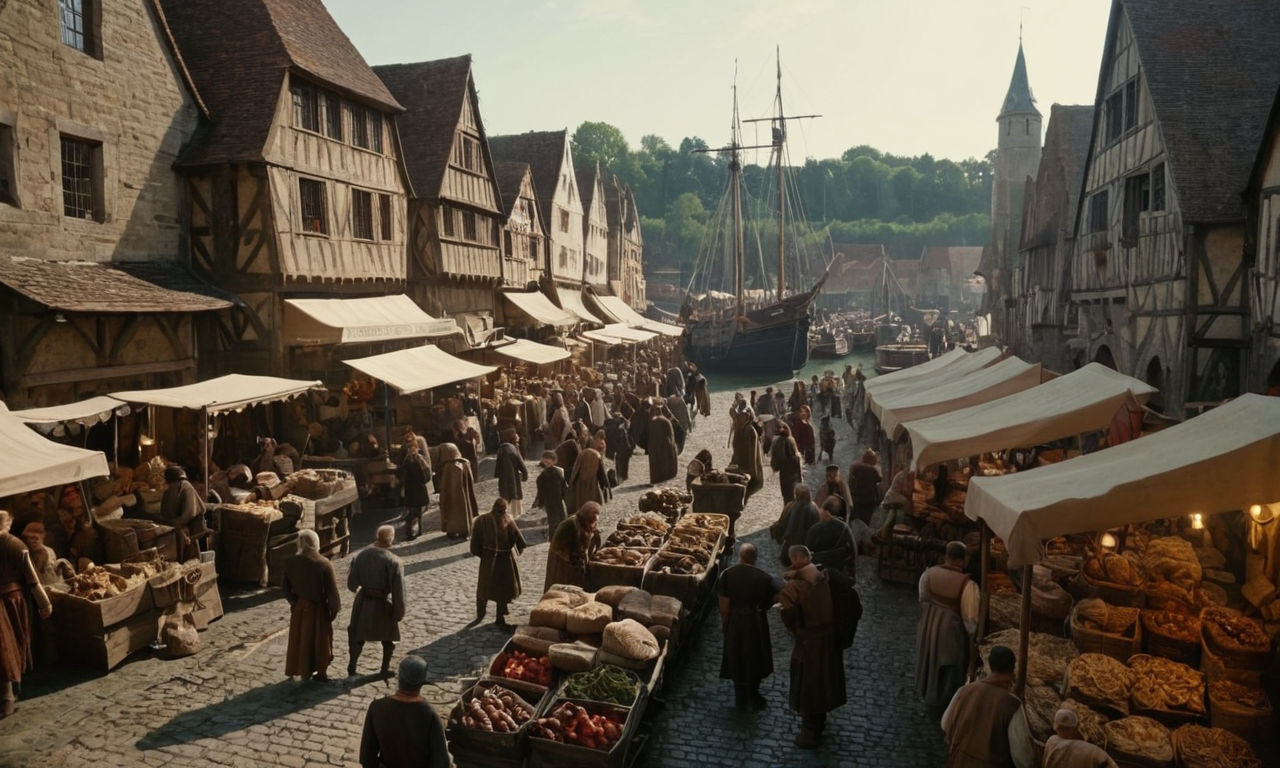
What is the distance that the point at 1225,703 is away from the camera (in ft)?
21.5

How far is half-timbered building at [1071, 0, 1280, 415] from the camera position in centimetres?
1534

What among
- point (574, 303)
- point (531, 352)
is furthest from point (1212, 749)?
point (574, 303)

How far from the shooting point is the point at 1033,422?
30.8 feet

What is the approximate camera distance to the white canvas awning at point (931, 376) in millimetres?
15164

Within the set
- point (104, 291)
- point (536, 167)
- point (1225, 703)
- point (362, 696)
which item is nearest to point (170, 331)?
point (104, 291)

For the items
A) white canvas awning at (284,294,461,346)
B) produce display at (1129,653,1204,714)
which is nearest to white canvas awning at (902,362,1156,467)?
produce display at (1129,653,1204,714)

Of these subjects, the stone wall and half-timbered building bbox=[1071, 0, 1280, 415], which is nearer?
the stone wall

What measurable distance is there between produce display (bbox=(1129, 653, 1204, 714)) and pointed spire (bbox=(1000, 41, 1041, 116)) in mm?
57070

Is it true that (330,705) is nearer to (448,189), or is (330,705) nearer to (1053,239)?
(448,189)

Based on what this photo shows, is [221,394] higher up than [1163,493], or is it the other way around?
[221,394]

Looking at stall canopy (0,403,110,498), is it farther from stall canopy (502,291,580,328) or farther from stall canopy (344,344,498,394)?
stall canopy (502,291,580,328)

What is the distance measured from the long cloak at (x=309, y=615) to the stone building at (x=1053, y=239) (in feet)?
73.8

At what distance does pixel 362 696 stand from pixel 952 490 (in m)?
8.65

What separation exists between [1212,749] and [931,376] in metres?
10.8
